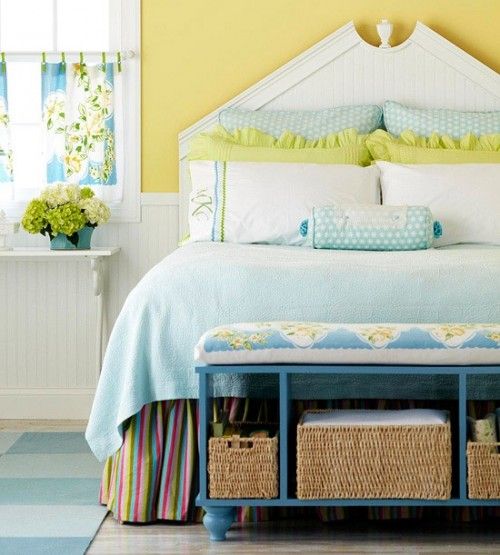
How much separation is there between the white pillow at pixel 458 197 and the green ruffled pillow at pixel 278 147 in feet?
0.91

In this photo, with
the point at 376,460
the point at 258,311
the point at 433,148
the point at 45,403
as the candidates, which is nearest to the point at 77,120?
the point at 45,403

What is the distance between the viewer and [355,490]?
2705 mm

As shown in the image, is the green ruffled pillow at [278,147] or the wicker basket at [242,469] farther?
the green ruffled pillow at [278,147]

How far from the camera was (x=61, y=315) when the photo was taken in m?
4.48

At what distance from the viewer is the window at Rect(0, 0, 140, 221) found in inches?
175

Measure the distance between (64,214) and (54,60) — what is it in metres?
0.69

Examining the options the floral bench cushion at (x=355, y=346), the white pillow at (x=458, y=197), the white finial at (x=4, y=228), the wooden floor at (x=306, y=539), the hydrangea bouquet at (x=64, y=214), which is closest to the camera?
the floral bench cushion at (x=355, y=346)

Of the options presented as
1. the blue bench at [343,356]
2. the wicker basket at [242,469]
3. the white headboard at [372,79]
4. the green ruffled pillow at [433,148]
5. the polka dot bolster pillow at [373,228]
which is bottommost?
the wicker basket at [242,469]

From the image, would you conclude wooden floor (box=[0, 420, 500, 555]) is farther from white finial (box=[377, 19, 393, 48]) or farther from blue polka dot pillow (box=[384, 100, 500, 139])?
white finial (box=[377, 19, 393, 48])

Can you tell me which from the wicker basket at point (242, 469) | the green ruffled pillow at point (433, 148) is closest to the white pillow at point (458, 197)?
the green ruffled pillow at point (433, 148)

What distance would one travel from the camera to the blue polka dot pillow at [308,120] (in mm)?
4246

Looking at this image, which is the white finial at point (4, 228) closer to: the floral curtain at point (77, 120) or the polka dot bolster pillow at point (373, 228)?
the floral curtain at point (77, 120)

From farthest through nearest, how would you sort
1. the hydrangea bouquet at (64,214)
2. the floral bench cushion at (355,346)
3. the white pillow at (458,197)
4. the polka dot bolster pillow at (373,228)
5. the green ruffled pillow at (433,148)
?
the hydrangea bouquet at (64,214), the green ruffled pillow at (433,148), the white pillow at (458,197), the polka dot bolster pillow at (373,228), the floral bench cushion at (355,346)

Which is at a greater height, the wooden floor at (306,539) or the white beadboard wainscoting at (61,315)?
the white beadboard wainscoting at (61,315)
